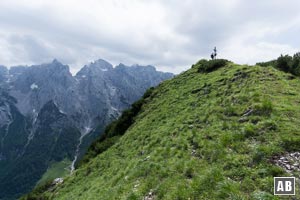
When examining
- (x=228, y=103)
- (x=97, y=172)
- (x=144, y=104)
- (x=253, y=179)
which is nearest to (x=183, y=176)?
(x=253, y=179)

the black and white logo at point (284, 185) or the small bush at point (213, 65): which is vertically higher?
the small bush at point (213, 65)

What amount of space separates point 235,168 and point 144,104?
132ft

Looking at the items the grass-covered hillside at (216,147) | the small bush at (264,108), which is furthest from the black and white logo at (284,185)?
the small bush at (264,108)

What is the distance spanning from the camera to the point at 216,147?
20.6m

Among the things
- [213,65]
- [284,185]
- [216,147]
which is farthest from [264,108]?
[213,65]

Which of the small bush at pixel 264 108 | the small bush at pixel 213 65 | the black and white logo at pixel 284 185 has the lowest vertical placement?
the black and white logo at pixel 284 185

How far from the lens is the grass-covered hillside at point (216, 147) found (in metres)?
15.8

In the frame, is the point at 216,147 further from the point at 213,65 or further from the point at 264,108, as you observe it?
the point at 213,65

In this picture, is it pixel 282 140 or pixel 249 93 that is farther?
pixel 249 93

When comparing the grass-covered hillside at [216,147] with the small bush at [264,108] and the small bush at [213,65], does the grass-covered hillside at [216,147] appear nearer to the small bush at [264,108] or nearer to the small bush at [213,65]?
the small bush at [264,108]

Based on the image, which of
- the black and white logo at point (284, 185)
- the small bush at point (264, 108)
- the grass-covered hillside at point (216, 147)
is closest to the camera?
the black and white logo at point (284, 185)

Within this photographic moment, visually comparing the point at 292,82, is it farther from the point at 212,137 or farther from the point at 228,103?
the point at 212,137

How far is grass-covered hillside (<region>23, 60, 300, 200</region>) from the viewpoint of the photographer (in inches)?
621

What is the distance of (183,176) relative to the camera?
18406 millimetres
